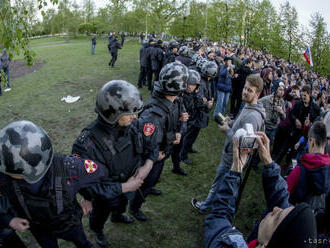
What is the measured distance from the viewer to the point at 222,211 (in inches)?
71.3

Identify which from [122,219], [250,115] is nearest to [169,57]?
[250,115]

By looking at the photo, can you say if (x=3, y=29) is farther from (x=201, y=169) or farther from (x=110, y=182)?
(x=201, y=169)

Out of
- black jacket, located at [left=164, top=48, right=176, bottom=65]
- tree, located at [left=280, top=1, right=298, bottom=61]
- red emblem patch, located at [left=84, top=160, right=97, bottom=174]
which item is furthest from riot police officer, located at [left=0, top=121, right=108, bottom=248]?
tree, located at [left=280, top=1, right=298, bottom=61]

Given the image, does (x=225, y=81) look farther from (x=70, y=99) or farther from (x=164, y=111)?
(x=70, y=99)

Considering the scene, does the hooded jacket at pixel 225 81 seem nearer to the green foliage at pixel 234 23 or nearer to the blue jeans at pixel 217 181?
the blue jeans at pixel 217 181

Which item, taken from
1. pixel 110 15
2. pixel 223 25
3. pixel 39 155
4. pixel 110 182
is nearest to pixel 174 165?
pixel 110 182

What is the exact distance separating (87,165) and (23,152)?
0.57m

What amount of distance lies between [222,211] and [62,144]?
224 inches

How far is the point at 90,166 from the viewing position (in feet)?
7.55

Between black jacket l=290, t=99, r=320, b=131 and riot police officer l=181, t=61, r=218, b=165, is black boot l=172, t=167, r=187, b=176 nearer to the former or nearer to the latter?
riot police officer l=181, t=61, r=218, b=165

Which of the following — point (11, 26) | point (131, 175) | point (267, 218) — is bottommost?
point (131, 175)

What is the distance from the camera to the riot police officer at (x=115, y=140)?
100 inches

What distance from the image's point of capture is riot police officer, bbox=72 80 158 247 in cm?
255

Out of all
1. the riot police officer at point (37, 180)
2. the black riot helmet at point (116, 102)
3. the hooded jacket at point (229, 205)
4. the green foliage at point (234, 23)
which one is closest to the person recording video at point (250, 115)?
the hooded jacket at point (229, 205)
